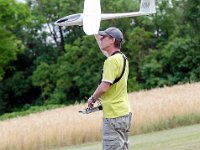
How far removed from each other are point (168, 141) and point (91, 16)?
15.7 ft

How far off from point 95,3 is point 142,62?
41913 millimetres

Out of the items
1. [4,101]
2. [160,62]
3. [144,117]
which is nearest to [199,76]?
[160,62]

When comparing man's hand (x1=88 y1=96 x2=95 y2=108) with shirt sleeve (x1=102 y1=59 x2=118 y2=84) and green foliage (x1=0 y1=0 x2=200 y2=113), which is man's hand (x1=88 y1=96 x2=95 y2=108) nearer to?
shirt sleeve (x1=102 y1=59 x2=118 y2=84)

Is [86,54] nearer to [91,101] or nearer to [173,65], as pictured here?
[173,65]

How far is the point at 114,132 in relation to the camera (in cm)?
665

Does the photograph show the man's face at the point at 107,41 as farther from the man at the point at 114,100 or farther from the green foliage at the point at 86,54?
the green foliage at the point at 86,54

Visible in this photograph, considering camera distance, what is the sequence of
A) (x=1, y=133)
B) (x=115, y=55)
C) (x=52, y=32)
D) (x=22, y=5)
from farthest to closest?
(x=52, y=32)
(x=22, y=5)
(x=1, y=133)
(x=115, y=55)

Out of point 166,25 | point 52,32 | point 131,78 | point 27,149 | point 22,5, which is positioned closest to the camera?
point 27,149

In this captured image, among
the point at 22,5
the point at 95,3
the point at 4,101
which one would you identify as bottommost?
the point at 4,101

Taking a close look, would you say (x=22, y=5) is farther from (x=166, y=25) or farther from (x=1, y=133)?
(x=1, y=133)

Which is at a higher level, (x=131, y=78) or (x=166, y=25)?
(x=166, y=25)

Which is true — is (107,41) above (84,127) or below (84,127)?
above

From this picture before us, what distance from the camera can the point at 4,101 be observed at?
2135 inches

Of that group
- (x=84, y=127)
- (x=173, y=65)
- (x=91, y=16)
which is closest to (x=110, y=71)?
(x=91, y=16)
